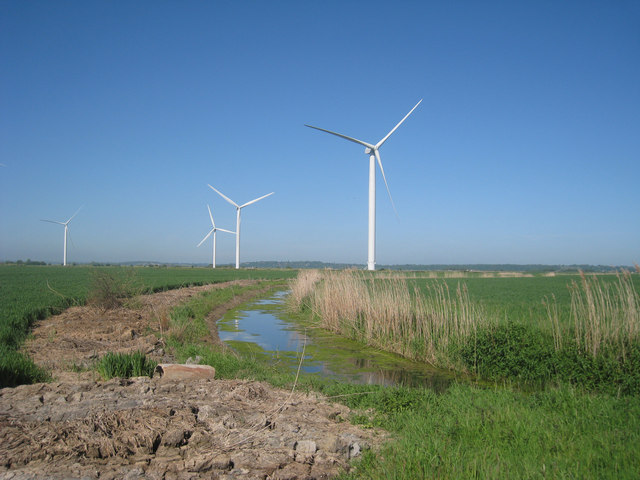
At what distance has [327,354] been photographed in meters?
13.8

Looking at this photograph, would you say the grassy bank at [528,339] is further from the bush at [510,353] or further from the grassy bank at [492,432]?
the grassy bank at [492,432]

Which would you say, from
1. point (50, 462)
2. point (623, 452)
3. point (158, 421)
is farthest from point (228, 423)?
point (623, 452)

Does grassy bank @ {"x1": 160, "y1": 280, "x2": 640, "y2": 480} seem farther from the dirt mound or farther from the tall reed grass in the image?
the tall reed grass

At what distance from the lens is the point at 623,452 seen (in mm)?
5062

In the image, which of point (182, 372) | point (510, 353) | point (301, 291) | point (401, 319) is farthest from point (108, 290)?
point (510, 353)

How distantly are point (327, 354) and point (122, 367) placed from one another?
659 cm

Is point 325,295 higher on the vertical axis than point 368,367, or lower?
higher

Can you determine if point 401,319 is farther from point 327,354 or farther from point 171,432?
point 171,432

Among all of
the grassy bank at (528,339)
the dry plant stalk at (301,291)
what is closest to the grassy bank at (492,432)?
the grassy bank at (528,339)

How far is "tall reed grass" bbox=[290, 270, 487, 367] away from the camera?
1236 centimetres

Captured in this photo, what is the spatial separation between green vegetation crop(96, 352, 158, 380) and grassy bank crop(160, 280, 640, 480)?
8.93ft

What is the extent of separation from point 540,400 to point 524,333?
155 inches

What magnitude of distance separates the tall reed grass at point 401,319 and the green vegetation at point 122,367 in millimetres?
7308

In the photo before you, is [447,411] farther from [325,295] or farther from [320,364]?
[325,295]
